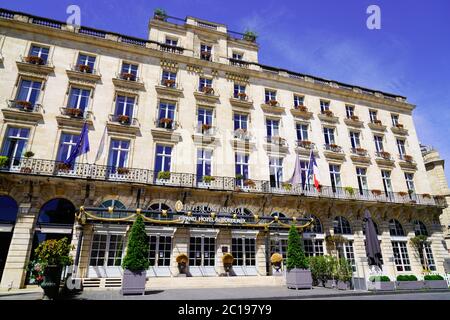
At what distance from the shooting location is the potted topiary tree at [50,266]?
9.78 metres

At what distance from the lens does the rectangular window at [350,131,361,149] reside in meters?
25.9

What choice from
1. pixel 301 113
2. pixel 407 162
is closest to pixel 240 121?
pixel 301 113

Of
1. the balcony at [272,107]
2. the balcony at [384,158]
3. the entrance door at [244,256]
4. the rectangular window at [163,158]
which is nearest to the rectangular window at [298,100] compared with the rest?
the balcony at [272,107]

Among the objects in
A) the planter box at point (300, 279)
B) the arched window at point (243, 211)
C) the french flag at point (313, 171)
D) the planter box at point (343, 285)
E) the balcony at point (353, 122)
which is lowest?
the planter box at point (343, 285)

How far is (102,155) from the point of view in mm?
18328

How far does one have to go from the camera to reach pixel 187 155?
2019 centimetres

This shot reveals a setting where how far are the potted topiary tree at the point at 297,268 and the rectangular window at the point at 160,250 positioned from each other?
759cm

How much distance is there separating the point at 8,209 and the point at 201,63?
56.9ft

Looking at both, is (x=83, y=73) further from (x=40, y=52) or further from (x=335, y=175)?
(x=335, y=175)

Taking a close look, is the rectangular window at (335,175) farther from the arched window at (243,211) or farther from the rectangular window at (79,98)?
the rectangular window at (79,98)

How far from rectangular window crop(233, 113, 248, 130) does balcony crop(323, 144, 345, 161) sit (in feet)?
24.9

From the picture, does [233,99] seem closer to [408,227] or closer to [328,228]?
[328,228]
